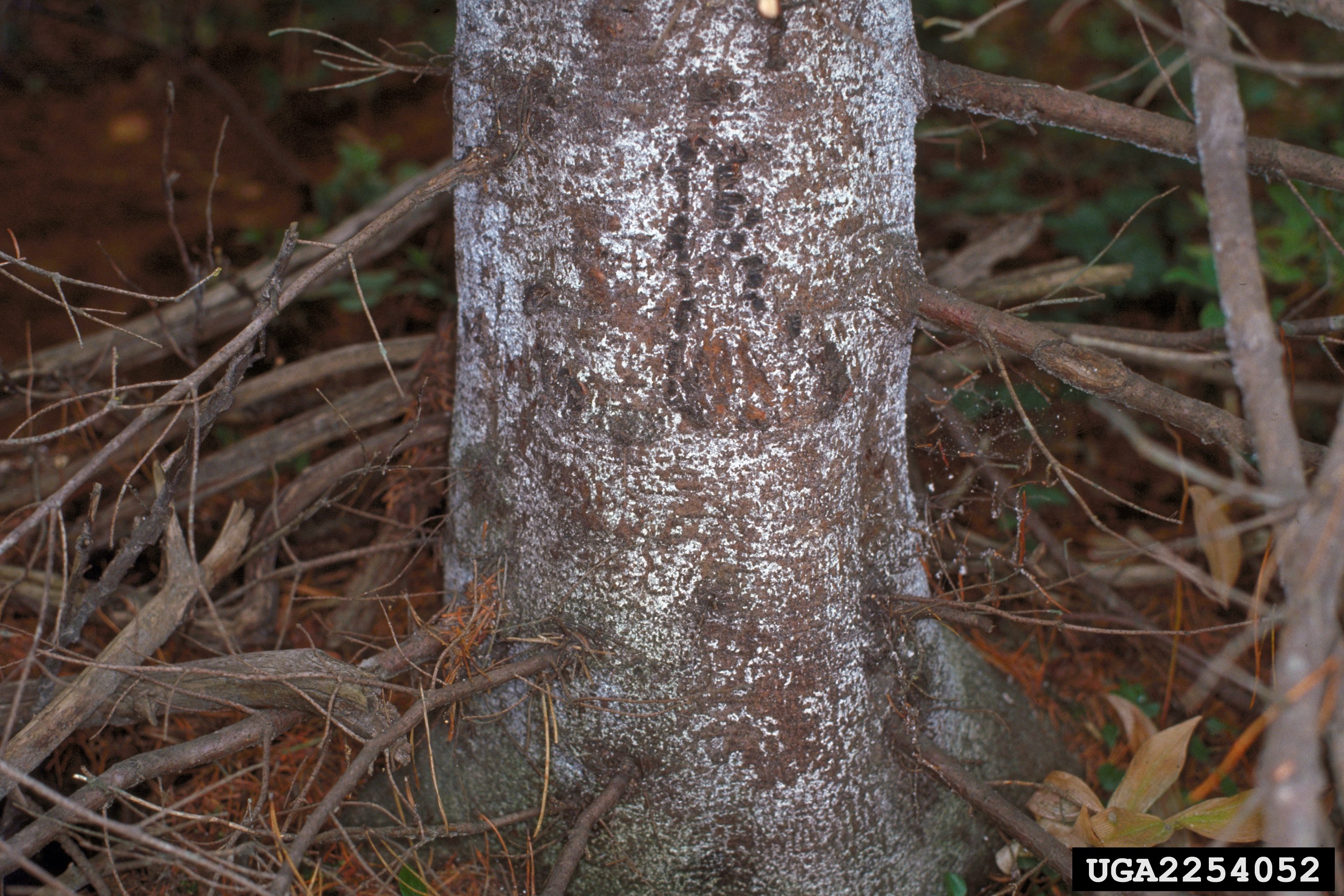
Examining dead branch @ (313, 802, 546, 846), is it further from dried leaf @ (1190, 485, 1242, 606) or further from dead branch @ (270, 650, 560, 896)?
dried leaf @ (1190, 485, 1242, 606)

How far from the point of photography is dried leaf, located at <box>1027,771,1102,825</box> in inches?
72.2

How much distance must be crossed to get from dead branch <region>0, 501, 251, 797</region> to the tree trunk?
1.79 ft

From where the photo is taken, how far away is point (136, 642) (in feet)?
5.80

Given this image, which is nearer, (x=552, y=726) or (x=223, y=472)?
(x=552, y=726)

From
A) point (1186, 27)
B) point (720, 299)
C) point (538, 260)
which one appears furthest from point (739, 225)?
point (1186, 27)

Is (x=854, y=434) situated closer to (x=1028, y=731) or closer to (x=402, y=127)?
(x=1028, y=731)

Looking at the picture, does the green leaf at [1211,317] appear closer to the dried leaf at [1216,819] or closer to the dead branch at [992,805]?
the dried leaf at [1216,819]

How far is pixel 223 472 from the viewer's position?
7.54ft

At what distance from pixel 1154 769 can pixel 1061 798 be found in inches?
8.0

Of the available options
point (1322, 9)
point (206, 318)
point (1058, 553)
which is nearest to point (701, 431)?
point (1322, 9)

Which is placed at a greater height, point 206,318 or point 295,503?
point 206,318

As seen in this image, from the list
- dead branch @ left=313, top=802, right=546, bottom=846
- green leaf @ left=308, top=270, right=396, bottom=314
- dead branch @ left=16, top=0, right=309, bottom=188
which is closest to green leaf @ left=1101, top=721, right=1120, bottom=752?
dead branch @ left=313, top=802, right=546, bottom=846

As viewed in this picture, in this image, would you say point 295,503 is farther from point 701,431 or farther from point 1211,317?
point 1211,317

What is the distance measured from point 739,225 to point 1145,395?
640 millimetres
